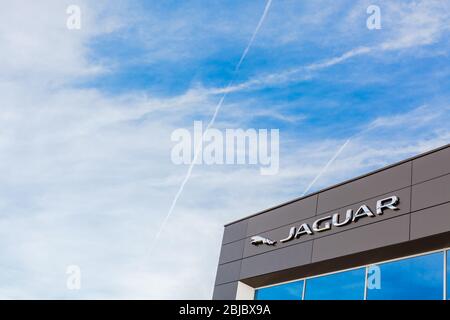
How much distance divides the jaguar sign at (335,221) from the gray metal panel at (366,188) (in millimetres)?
234

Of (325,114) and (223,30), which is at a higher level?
(223,30)

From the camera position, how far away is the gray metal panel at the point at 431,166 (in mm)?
12625

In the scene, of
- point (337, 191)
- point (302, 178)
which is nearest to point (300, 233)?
point (337, 191)

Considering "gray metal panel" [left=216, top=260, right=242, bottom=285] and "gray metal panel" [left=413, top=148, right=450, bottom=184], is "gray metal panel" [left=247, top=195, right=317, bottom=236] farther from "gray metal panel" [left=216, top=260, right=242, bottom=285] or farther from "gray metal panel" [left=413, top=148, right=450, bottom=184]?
"gray metal panel" [left=413, top=148, right=450, bottom=184]

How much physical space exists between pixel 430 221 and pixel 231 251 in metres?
6.11

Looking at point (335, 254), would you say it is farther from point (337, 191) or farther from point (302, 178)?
point (302, 178)

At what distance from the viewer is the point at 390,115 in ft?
59.4

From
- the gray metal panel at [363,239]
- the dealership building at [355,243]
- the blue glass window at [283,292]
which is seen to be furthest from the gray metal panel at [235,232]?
the gray metal panel at [363,239]

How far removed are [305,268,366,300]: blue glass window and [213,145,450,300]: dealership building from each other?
2cm

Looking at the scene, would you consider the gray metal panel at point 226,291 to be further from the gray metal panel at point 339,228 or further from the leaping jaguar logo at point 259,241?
the leaping jaguar logo at point 259,241

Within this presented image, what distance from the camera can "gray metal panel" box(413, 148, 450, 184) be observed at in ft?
41.4

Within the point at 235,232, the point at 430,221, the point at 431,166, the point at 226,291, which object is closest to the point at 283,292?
the point at 226,291

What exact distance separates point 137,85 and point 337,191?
866cm

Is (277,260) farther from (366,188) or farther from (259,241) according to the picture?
(366,188)
